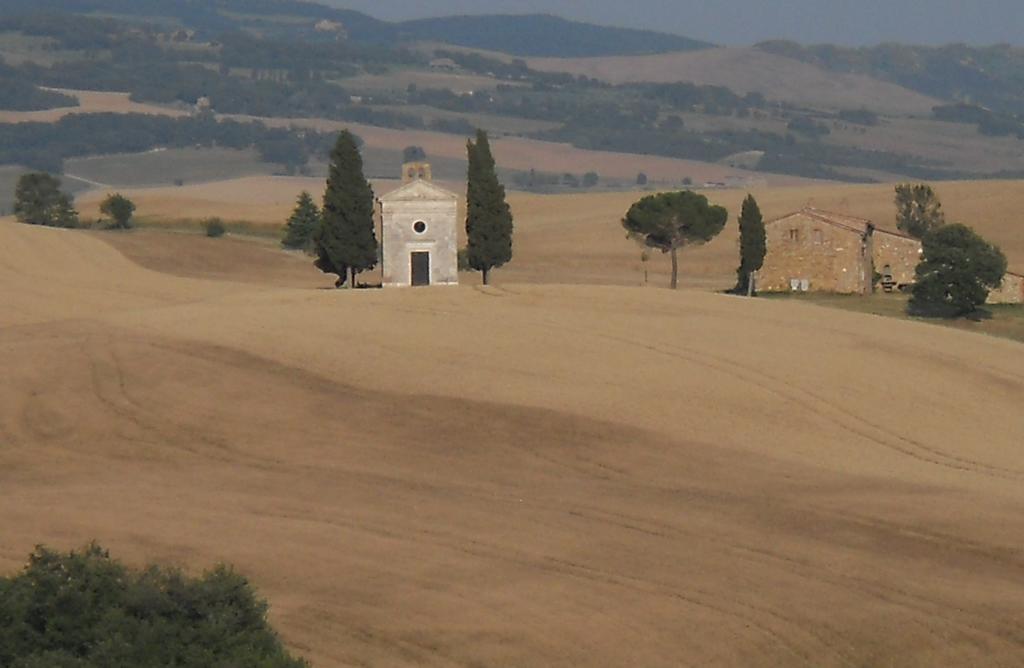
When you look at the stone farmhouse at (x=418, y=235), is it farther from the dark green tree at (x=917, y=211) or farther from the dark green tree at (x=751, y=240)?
the dark green tree at (x=917, y=211)

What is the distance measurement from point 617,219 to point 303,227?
90.8ft

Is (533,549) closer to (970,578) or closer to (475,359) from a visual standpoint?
(970,578)

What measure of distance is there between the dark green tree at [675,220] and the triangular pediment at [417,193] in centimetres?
1459

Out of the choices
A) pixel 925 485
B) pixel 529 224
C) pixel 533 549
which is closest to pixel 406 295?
pixel 925 485

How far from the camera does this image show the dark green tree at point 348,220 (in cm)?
5978

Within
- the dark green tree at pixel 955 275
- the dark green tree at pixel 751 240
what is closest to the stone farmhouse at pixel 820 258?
the dark green tree at pixel 751 240

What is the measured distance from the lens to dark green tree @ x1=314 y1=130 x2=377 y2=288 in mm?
59781

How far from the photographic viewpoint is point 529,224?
121312 millimetres

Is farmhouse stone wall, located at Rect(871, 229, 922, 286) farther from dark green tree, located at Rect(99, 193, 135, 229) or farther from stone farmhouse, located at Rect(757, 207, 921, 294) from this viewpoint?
dark green tree, located at Rect(99, 193, 135, 229)

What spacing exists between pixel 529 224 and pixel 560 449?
83966 millimetres

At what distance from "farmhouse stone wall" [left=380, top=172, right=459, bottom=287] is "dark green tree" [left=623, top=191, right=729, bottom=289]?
14111 mm

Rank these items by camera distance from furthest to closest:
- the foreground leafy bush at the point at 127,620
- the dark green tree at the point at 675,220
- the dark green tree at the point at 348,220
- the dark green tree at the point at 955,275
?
the dark green tree at the point at 675,220 → the dark green tree at the point at 955,275 → the dark green tree at the point at 348,220 → the foreground leafy bush at the point at 127,620

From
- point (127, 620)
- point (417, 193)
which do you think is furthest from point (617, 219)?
point (127, 620)

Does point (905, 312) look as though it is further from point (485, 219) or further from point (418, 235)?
point (418, 235)
